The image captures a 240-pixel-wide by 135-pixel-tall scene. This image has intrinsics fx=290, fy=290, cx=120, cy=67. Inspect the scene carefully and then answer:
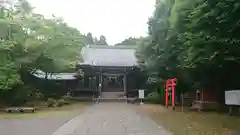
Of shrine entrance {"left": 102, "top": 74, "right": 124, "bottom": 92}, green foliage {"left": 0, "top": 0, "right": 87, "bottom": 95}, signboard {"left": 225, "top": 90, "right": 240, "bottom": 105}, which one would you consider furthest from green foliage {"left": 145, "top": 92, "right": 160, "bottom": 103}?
signboard {"left": 225, "top": 90, "right": 240, "bottom": 105}

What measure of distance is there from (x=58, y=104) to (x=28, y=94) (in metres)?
2.50

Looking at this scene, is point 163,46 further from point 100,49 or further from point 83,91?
point 100,49

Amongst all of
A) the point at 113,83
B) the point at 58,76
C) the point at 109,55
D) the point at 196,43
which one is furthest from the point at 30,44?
the point at 113,83

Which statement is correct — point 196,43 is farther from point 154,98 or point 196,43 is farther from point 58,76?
point 58,76

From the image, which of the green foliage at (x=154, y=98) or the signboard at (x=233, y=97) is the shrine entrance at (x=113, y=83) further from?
the signboard at (x=233, y=97)

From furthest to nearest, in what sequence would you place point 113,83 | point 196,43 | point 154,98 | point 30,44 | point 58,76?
point 113,83, point 58,76, point 154,98, point 30,44, point 196,43

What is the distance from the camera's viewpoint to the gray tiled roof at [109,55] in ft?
107

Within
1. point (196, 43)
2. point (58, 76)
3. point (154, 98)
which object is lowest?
point (154, 98)

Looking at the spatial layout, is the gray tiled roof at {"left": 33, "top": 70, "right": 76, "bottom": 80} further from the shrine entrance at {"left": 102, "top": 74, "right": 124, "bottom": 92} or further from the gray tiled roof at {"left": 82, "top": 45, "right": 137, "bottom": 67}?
the shrine entrance at {"left": 102, "top": 74, "right": 124, "bottom": 92}

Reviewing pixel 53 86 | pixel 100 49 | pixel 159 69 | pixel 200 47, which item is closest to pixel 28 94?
pixel 53 86

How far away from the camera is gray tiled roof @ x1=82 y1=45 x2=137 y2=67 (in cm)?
3256

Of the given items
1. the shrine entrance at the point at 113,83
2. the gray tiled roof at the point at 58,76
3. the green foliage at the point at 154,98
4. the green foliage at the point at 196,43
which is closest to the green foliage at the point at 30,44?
the gray tiled roof at the point at 58,76

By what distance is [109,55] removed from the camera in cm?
3697

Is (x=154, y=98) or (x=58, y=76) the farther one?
(x=58, y=76)
